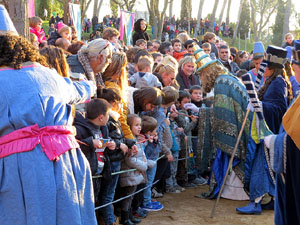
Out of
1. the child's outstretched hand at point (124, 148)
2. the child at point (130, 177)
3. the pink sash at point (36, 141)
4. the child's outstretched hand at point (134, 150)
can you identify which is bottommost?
the child at point (130, 177)

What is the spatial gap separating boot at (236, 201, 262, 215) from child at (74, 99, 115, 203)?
2.45 metres

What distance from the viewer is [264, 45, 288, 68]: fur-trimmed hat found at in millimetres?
6152

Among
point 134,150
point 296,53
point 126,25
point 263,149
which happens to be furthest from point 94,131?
point 126,25

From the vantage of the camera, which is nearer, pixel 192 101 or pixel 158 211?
pixel 158 211

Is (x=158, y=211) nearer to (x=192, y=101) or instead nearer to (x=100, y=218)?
(x=100, y=218)

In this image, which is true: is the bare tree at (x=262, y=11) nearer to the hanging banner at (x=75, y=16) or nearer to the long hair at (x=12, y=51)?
the hanging banner at (x=75, y=16)

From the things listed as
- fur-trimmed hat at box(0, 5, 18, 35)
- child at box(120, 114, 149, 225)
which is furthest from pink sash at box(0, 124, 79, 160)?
child at box(120, 114, 149, 225)

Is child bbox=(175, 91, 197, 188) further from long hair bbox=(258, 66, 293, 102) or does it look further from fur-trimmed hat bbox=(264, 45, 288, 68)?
fur-trimmed hat bbox=(264, 45, 288, 68)

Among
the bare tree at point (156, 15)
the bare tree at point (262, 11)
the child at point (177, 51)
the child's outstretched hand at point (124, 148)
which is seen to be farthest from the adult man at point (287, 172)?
the bare tree at point (262, 11)

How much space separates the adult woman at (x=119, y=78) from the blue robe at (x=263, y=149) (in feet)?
6.63

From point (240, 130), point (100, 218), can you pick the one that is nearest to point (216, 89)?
point (240, 130)

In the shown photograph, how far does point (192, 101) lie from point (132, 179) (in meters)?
2.82

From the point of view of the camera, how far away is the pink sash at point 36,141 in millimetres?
2953

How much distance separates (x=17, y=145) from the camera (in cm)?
295
